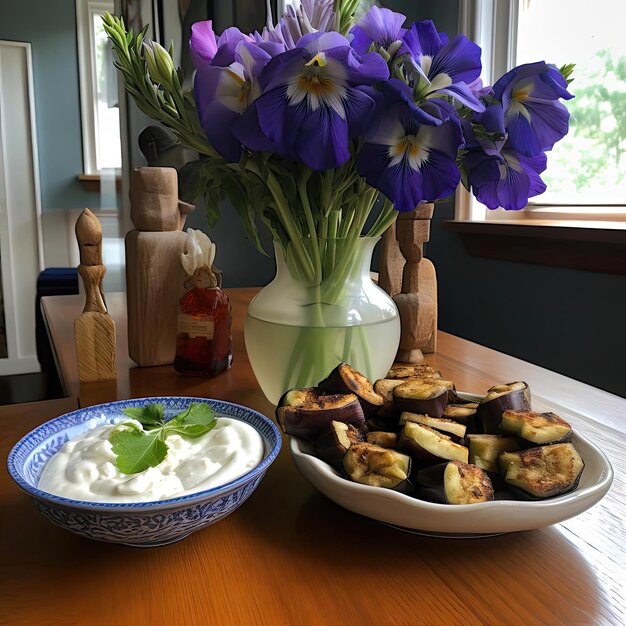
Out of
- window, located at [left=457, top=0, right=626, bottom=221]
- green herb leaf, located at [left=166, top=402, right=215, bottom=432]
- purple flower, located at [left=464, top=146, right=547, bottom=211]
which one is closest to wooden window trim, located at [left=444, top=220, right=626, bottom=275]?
window, located at [left=457, top=0, right=626, bottom=221]

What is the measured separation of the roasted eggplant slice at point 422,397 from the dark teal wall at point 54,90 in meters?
3.88

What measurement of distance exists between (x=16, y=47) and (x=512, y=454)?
419 cm

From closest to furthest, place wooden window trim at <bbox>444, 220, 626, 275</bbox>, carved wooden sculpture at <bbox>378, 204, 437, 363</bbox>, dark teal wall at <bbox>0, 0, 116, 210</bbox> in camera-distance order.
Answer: carved wooden sculpture at <bbox>378, 204, 437, 363</bbox>
wooden window trim at <bbox>444, 220, 626, 275</bbox>
dark teal wall at <bbox>0, 0, 116, 210</bbox>

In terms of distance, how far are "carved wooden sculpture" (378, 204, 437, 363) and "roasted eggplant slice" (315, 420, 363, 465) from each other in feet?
1.56

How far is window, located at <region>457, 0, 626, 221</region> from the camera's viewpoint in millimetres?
1595

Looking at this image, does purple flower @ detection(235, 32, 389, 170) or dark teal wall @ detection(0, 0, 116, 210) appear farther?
dark teal wall @ detection(0, 0, 116, 210)

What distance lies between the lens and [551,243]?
158cm

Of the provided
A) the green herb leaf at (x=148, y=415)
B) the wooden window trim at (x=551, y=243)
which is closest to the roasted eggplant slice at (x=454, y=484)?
the green herb leaf at (x=148, y=415)

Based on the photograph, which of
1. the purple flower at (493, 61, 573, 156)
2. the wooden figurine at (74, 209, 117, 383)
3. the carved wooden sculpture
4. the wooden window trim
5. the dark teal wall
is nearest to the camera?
the purple flower at (493, 61, 573, 156)

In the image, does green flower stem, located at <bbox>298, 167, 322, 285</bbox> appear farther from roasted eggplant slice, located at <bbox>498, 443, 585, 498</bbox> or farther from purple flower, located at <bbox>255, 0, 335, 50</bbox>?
roasted eggplant slice, located at <bbox>498, 443, 585, 498</bbox>

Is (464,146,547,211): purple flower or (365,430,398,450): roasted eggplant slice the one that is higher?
(464,146,547,211): purple flower

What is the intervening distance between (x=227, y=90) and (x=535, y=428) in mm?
391

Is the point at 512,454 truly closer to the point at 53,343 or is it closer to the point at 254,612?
the point at 254,612

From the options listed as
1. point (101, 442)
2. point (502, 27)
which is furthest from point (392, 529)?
point (502, 27)
